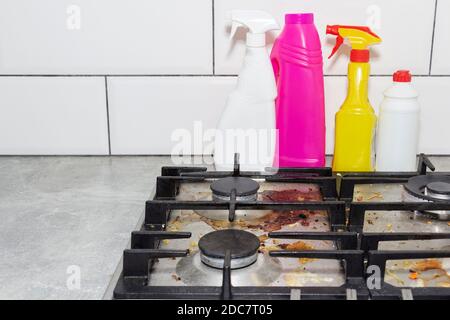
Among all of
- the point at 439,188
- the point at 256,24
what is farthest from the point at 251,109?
the point at 439,188

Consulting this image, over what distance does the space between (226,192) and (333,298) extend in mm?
308

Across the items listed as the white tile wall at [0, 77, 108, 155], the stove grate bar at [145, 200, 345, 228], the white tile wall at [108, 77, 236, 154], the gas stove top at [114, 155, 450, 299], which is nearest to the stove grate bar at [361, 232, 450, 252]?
the gas stove top at [114, 155, 450, 299]

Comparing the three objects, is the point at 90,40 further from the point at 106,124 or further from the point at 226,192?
the point at 226,192

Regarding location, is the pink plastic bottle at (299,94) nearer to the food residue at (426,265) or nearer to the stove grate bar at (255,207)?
the stove grate bar at (255,207)

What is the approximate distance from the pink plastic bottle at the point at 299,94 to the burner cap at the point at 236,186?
146mm

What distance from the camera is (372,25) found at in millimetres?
1161

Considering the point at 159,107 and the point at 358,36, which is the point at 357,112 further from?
the point at 159,107

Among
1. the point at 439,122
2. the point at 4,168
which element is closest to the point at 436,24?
the point at 439,122

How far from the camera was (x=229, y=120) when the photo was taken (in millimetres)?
1064

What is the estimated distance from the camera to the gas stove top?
674mm

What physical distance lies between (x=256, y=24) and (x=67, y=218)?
476 mm

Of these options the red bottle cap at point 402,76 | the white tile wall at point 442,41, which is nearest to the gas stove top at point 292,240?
the red bottle cap at point 402,76

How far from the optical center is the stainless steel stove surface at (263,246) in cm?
71
